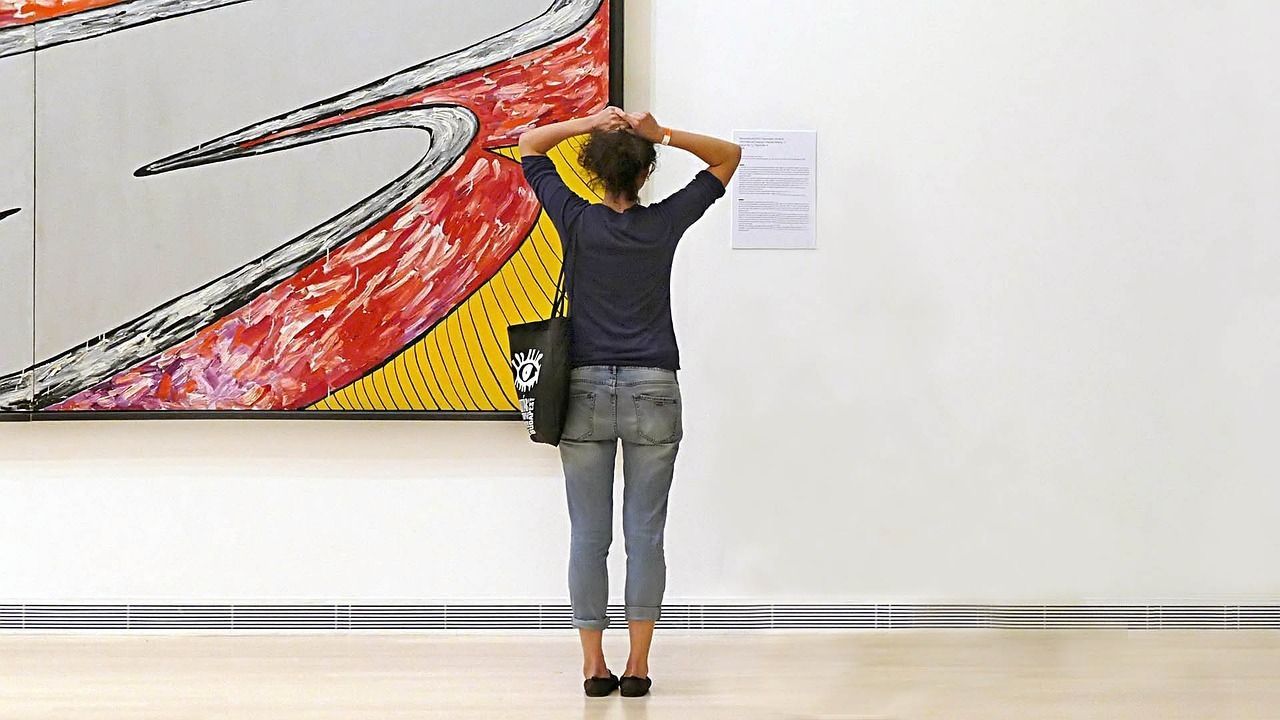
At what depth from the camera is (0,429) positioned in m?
3.27

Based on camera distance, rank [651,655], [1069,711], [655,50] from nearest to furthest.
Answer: [1069,711], [651,655], [655,50]

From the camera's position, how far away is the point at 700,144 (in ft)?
8.87

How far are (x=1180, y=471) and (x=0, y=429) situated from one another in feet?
11.4

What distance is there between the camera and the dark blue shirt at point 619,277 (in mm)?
2613

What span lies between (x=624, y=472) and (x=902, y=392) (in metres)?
1.06

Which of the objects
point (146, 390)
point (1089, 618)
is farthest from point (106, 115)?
point (1089, 618)

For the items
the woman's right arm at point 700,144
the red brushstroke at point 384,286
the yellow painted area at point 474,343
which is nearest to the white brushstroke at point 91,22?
the red brushstroke at point 384,286

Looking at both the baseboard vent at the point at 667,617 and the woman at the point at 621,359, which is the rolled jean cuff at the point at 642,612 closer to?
the woman at the point at 621,359

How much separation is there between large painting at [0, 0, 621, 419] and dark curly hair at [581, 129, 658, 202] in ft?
1.92

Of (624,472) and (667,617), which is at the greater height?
(624,472)

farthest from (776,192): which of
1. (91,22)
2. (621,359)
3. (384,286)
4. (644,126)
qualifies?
(91,22)

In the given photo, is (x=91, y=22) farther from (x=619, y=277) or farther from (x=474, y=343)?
(x=619, y=277)

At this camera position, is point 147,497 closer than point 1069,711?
No

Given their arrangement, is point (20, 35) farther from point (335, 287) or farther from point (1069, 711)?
point (1069, 711)
